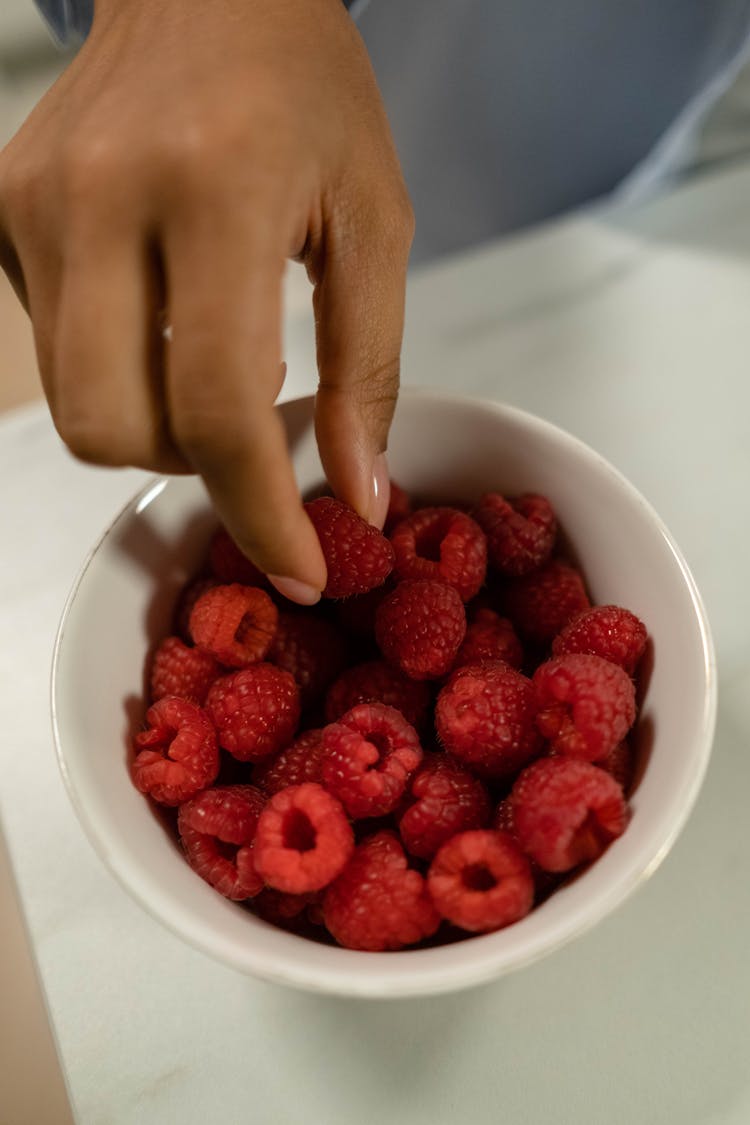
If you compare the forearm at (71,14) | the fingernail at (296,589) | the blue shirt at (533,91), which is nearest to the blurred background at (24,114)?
the blue shirt at (533,91)

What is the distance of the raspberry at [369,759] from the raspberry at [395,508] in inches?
8.5

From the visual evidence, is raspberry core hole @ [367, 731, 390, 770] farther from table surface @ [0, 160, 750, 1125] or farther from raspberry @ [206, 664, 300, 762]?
table surface @ [0, 160, 750, 1125]

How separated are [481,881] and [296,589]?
0.26m

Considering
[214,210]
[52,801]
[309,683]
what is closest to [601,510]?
[309,683]

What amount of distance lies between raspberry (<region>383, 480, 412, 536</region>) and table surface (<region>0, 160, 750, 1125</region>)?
1.11 ft

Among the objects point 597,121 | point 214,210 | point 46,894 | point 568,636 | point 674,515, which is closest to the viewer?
point 214,210

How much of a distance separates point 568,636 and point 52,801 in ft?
1.75

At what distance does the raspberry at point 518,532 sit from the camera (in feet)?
2.55

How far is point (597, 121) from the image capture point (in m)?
1.35

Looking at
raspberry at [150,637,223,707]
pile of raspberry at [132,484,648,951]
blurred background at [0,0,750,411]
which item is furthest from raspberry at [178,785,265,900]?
blurred background at [0,0,750,411]

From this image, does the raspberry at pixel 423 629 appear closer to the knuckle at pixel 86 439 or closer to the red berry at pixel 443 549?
the red berry at pixel 443 549

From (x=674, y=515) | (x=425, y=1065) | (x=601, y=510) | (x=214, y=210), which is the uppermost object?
(x=214, y=210)

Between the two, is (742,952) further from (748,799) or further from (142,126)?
(142,126)

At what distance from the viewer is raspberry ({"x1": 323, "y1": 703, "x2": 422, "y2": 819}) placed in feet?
2.05
